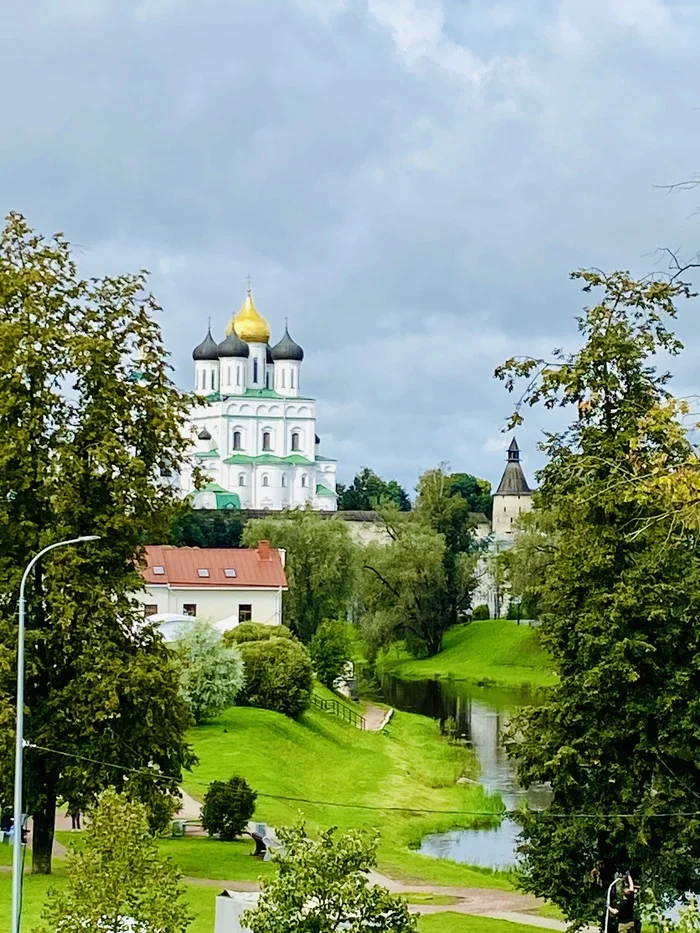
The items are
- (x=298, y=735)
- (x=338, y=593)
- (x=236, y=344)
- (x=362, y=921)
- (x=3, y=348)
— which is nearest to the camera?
(x=362, y=921)

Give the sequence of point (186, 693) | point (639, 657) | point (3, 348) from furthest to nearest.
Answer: point (186, 693) < point (3, 348) < point (639, 657)

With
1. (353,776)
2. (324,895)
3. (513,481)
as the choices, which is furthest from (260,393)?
(324,895)

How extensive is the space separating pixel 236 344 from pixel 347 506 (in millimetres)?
29636

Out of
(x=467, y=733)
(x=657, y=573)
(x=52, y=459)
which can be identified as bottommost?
(x=467, y=733)

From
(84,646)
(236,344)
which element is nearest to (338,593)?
(84,646)

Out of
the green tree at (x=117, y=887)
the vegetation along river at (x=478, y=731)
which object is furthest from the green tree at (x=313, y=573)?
the green tree at (x=117, y=887)

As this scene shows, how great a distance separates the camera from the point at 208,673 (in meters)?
46.0

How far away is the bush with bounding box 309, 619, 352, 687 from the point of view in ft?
206

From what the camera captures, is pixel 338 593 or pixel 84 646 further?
pixel 338 593

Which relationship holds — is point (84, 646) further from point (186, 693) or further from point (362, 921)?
point (186, 693)

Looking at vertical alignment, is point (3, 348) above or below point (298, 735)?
above

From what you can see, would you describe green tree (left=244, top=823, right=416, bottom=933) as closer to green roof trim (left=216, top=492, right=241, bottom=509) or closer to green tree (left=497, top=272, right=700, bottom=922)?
green tree (left=497, top=272, right=700, bottom=922)

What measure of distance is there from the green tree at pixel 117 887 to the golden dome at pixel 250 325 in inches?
5115

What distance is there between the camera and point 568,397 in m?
23.5
